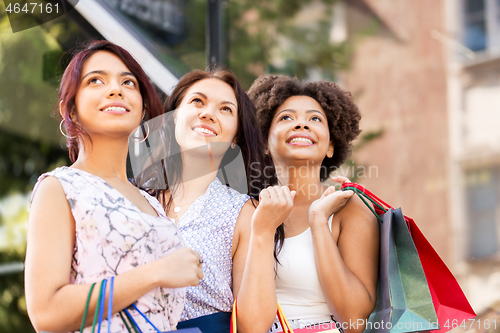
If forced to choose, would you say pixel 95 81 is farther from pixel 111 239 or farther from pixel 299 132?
pixel 299 132

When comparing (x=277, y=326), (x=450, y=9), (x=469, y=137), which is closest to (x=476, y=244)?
(x=469, y=137)

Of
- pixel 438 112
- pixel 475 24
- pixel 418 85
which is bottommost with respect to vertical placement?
pixel 438 112

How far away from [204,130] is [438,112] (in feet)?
19.6

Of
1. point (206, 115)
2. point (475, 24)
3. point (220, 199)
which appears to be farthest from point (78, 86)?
point (475, 24)

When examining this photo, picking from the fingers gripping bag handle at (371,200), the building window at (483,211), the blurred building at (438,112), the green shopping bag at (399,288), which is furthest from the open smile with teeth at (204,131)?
the building window at (483,211)

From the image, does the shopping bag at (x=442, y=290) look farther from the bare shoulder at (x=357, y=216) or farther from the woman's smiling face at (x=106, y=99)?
the woman's smiling face at (x=106, y=99)

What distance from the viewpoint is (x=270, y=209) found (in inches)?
59.5

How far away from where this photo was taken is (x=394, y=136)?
7.14 m

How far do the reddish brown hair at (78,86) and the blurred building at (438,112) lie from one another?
17.1 ft

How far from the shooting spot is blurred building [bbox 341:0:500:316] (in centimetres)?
655

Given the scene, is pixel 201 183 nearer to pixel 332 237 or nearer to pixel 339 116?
pixel 332 237

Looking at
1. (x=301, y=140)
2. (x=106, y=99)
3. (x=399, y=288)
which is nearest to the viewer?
(x=106, y=99)

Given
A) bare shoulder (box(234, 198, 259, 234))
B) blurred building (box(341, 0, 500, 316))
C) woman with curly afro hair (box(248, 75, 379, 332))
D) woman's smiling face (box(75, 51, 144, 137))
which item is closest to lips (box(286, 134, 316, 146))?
woman with curly afro hair (box(248, 75, 379, 332))

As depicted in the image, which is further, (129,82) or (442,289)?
(442,289)
